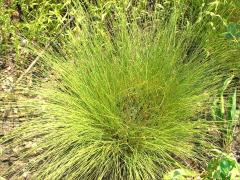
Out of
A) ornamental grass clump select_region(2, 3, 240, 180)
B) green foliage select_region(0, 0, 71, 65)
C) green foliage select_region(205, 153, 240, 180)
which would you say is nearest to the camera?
green foliage select_region(205, 153, 240, 180)

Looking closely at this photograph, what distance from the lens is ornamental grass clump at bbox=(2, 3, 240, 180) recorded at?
204cm

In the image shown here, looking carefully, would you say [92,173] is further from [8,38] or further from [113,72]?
[8,38]

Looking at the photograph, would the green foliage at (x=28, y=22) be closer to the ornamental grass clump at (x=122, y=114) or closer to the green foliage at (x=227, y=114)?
the ornamental grass clump at (x=122, y=114)

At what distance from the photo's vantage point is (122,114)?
6.95 ft

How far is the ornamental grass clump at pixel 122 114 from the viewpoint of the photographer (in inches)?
80.2

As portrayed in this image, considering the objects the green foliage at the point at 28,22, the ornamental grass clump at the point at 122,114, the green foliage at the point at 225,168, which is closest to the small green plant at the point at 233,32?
the ornamental grass clump at the point at 122,114

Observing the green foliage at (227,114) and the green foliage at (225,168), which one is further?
the green foliage at (227,114)

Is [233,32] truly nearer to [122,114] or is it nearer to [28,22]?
[122,114]

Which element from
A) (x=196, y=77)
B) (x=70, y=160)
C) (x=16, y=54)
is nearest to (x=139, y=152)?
(x=70, y=160)

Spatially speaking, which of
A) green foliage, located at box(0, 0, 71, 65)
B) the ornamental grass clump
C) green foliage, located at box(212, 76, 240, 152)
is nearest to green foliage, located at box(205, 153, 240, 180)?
the ornamental grass clump

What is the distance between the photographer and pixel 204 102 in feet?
7.11

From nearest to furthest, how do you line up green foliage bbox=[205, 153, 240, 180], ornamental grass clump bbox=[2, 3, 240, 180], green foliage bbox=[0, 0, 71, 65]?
1. green foliage bbox=[205, 153, 240, 180]
2. ornamental grass clump bbox=[2, 3, 240, 180]
3. green foliage bbox=[0, 0, 71, 65]

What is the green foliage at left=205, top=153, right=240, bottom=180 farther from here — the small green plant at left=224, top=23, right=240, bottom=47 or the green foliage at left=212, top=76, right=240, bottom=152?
the small green plant at left=224, top=23, right=240, bottom=47

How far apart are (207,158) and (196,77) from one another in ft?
1.35
